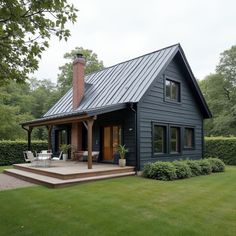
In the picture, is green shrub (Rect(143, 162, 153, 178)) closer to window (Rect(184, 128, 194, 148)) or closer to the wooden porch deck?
the wooden porch deck

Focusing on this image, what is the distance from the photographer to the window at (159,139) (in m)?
12.5

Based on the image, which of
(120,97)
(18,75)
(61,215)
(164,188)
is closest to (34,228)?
(61,215)

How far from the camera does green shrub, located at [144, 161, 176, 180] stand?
10.2 metres

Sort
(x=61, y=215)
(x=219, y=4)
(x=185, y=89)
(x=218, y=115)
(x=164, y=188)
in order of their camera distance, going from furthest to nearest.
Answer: (x=218, y=115) → (x=185, y=89) → (x=219, y=4) → (x=164, y=188) → (x=61, y=215)

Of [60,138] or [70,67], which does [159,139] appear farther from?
[70,67]

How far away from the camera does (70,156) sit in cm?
1577

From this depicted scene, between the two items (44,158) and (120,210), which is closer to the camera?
(120,210)

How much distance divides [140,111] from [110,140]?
2.51m

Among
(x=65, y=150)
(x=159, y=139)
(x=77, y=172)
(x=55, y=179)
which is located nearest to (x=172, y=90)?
(x=159, y=139)

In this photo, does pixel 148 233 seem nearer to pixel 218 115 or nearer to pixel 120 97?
pixel 120 97

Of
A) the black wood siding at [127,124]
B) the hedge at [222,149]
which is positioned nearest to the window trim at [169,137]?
the black wood siding at [127,124]

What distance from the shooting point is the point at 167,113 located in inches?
522

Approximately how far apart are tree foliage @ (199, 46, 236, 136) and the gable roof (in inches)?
566

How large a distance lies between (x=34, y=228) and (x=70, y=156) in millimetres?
Result: 11130
